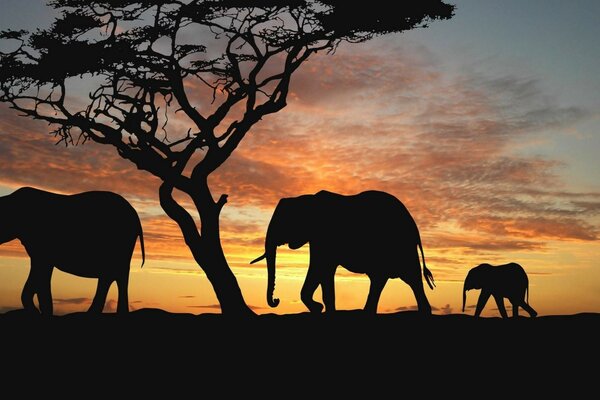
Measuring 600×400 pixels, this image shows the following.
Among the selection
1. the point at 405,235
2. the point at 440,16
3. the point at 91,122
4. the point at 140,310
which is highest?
the point at 440,16

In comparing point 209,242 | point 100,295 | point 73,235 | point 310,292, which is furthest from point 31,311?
point 310,292

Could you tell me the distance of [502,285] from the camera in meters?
29.0

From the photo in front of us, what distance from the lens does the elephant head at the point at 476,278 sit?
29656 mm

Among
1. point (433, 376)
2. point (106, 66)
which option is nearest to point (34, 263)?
point (106, 66)

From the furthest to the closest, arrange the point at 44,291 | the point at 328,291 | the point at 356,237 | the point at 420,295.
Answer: the point at 420,295 → the point at 356,237 → the point at 328,291 → the point at 44,291

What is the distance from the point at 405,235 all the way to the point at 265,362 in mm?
7764

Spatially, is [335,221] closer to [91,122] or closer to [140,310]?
[140,310]

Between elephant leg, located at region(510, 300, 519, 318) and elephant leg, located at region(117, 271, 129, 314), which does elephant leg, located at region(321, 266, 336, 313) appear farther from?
elephant leg, located at region(510, 300, 519, 318)

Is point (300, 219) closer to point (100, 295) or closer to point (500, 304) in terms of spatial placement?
point (100, 295)

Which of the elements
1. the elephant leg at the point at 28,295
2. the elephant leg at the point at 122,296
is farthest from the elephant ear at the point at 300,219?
the elephant leg at the point at 28,295

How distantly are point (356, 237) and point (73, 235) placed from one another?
6761 millimetres

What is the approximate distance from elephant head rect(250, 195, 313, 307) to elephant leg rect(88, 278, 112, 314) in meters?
3.57

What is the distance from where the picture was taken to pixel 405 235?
1950cm

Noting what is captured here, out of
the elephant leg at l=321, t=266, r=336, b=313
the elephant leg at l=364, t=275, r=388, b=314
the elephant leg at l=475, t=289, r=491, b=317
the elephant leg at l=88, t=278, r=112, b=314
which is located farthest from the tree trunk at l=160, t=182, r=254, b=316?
the elephant leg at l=475, t=289, r=491, b=317
